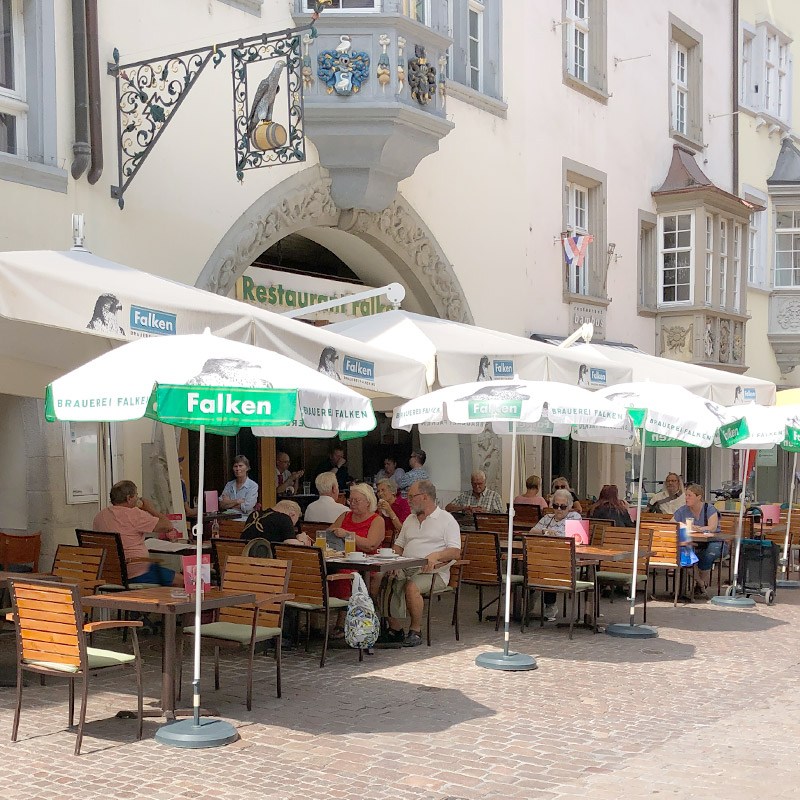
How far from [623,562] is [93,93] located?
6.86 m

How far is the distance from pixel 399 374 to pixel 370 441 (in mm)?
8399

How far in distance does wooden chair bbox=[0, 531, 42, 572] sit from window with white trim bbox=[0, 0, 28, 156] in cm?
360

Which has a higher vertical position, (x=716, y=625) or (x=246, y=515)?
(x=246, y=515)

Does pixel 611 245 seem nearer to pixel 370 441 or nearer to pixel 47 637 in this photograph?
pixel 370 441

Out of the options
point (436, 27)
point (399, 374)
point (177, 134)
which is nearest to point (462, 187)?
point (436, 27)

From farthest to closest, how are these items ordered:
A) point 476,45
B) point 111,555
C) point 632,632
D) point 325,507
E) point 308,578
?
point 476,45 → point 325,507 → point 632,632 → point 111,555 → point 308,578

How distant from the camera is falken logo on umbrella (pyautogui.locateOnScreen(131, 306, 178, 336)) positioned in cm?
779

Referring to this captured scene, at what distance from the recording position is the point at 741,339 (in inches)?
966

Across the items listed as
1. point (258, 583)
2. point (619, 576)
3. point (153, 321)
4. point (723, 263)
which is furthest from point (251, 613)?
point (723, 263)

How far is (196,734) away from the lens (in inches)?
269

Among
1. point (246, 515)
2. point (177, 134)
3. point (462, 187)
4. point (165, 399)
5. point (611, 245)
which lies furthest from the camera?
point (611, 245)

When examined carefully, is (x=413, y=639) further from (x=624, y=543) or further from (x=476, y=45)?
(x=476, y=45)

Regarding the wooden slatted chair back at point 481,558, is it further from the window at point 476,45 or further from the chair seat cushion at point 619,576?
the window at point 476,45

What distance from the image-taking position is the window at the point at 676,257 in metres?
23.0
